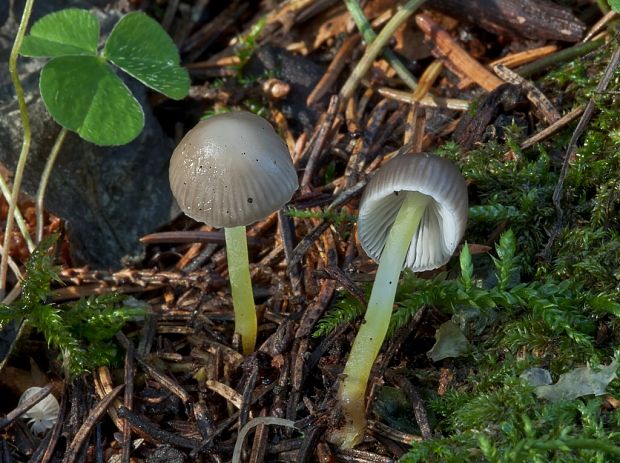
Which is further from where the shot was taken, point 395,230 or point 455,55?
point 455,55

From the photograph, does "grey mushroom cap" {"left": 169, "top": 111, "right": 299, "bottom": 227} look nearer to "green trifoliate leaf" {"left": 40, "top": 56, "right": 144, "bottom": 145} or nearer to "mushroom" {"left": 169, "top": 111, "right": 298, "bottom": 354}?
"mushroom" {"left": 169, "top": 111, "right": 298, "bottom": 354}

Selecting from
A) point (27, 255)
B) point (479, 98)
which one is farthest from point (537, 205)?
point (27, 255)

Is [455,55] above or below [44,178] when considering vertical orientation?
above

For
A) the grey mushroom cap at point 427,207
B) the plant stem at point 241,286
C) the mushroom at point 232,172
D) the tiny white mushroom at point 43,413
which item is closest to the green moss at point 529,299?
the grey mushroom cap at point 427,207

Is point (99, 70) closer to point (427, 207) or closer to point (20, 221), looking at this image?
point (20, 221)

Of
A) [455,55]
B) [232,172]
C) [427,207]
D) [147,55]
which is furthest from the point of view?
[455,55]

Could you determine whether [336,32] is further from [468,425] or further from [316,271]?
[468,425]

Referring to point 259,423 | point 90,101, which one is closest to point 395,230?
point 259,423
